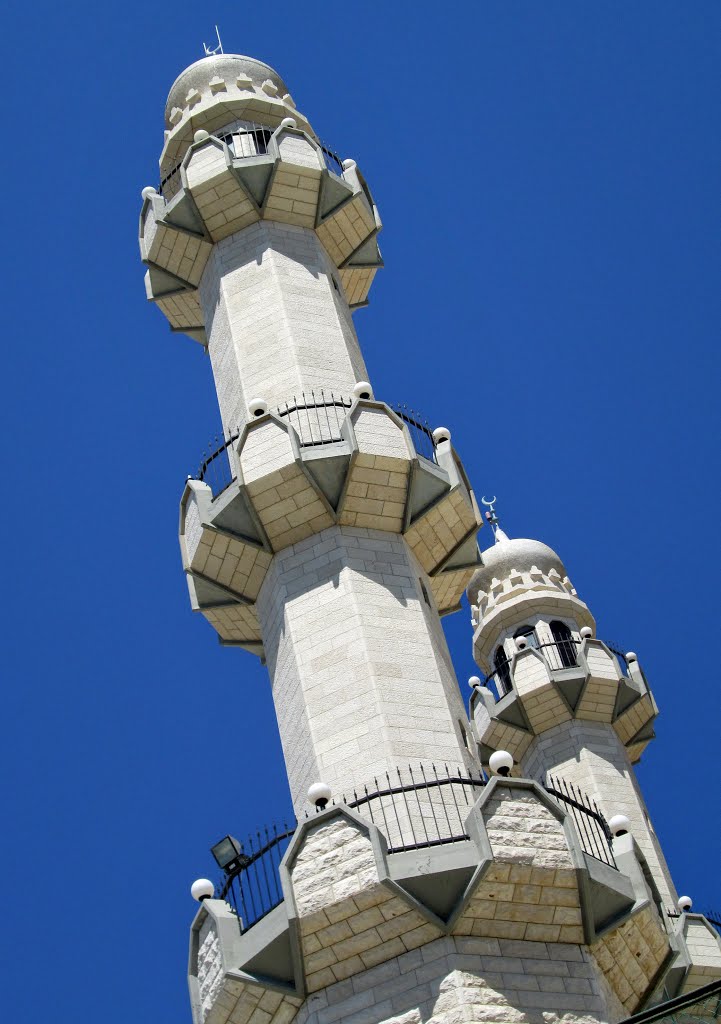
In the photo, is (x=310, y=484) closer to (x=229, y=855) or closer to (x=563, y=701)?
(x=229, y=855)

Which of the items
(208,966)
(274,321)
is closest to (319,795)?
(208,966)

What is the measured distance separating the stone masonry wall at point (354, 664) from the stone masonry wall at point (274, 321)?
3729 mm

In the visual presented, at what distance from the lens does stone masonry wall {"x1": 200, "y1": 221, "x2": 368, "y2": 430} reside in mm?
26953

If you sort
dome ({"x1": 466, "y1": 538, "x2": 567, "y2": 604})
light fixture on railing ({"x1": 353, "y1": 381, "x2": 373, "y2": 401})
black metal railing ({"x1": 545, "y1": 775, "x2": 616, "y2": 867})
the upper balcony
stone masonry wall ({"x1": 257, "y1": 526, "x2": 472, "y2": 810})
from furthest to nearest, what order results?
dome ({"x1": 466, "y1": 538, "x2": 567, "y2": 604}) < the upper balcony < light fixture on railing ({"x1": 353, "y1": 381, "x2": 373, "y2": 401}) < stone masonry wall ({"x1": 257, "y1": 526, "x2": 472, "y2": 810}) < black metal railing ({"x1": 545, "y1": 775, "x2": 616, "y2": 867})

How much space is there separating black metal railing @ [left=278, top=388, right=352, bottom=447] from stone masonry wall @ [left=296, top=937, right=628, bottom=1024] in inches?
353

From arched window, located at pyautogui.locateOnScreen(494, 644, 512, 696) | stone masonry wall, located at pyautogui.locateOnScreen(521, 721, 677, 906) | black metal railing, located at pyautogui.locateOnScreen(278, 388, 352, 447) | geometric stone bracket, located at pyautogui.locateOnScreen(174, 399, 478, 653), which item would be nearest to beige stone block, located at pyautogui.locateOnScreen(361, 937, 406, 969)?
geometric stone bracket, located at pyautogui.locateOnScreen(174, 399, 478, 653)

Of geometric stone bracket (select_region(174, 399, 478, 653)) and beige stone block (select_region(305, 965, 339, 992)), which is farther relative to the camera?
geometric stone bracket (select_region(174, 399, 478, 653))

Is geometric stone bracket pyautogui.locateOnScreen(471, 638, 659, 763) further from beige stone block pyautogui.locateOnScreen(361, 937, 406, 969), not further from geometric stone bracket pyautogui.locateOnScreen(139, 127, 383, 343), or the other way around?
beige stone block pyautogui.locateOnScreen(361, 937, 406, 969)

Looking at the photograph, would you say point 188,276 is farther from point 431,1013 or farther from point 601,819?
point 431,1013

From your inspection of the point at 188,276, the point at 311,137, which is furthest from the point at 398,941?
the point at 311,137

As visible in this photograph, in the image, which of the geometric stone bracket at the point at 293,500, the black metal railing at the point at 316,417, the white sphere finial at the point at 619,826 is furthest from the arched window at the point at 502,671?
the white sphere finial at the point at 619,826

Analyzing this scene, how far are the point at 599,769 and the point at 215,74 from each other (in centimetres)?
1875

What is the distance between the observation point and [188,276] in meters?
30.7

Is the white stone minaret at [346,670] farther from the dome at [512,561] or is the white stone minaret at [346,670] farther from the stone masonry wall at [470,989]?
the dome at [512,561]
